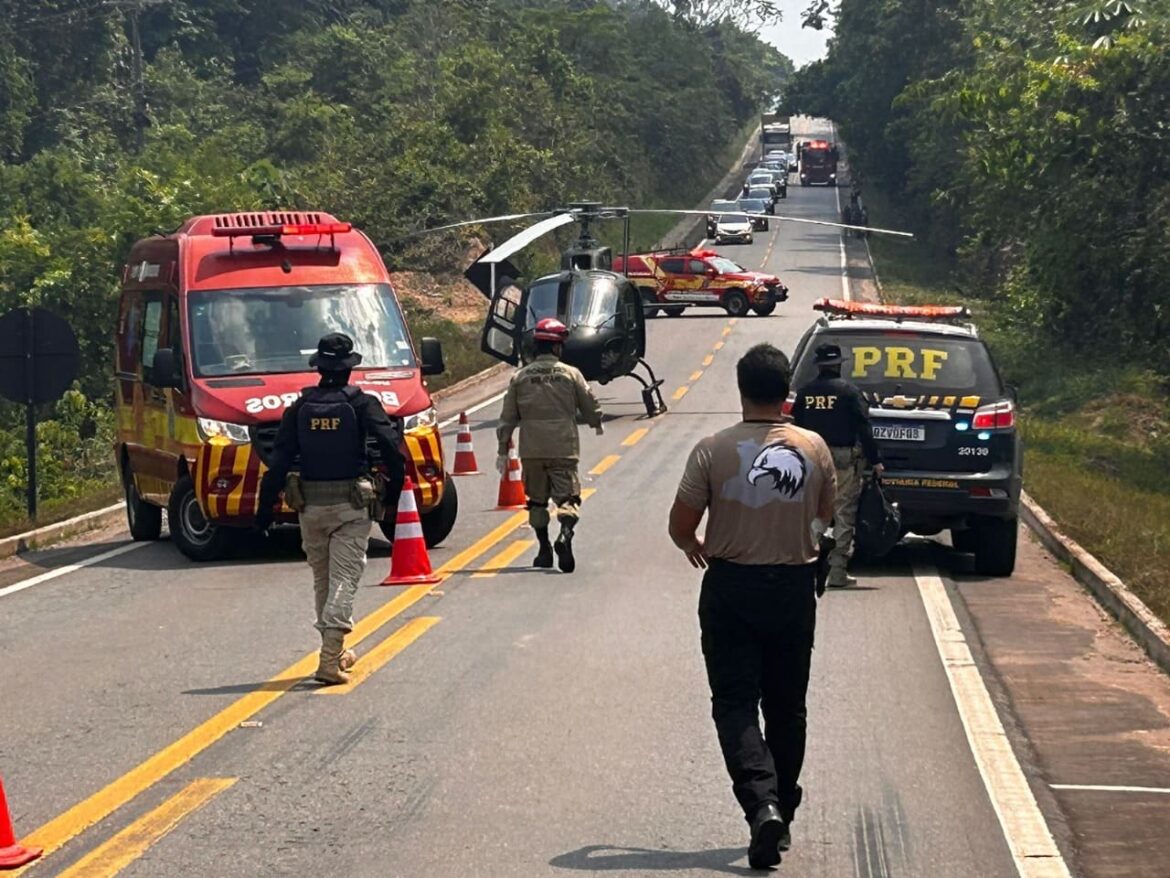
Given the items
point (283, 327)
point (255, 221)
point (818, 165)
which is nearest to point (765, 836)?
point (283, 327)

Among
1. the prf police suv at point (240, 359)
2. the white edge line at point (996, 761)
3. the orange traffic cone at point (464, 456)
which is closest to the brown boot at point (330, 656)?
the white edge line at point (996, 761)

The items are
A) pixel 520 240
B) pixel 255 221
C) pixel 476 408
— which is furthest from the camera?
pixel 476 408

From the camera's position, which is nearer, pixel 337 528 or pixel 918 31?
pixel 337 528

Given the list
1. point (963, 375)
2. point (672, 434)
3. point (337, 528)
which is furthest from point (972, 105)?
point (337, 528)

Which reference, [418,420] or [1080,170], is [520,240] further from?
[1080,170]

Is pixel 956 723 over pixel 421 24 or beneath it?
beneath

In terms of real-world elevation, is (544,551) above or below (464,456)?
above

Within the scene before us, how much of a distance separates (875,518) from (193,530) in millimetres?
5736

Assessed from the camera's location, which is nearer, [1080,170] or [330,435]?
[330,435]

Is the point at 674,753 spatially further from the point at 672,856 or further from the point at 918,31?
the point at 918,31

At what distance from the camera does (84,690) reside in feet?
34.2

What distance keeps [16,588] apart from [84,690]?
4.85m

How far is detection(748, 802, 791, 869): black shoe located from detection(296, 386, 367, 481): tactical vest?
4143mm

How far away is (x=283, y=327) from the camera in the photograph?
651 inches
